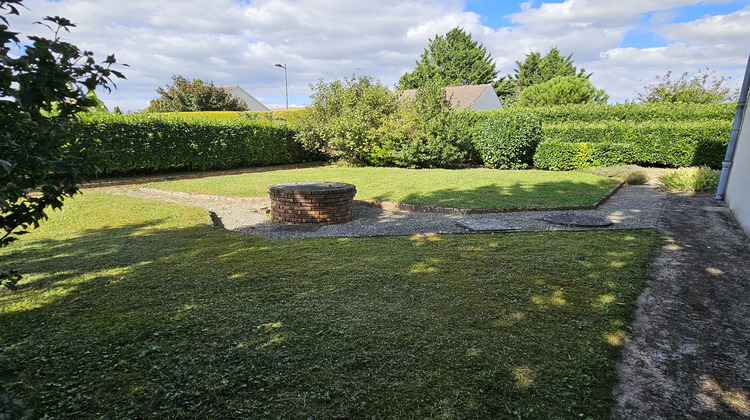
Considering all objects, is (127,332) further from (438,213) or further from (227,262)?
(438,213)

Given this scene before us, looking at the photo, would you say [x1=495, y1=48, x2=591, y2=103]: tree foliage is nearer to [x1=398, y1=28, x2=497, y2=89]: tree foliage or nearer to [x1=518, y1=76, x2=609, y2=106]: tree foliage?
[x1=398, y1=28, x2=497, y2=89]: tree foliage

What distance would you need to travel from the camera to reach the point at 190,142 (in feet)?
47.7

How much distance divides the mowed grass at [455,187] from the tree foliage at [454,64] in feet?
120

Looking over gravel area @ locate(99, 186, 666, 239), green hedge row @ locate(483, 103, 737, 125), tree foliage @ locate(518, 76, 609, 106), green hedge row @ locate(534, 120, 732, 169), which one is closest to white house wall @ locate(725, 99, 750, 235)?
gravel area @ locate(99, 186, 666, 239)

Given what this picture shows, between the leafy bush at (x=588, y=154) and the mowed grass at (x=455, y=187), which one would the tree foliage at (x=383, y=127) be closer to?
the mowed grass at (x=455, y=187)

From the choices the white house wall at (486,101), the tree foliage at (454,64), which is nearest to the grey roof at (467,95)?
the white house wall at (486,101)

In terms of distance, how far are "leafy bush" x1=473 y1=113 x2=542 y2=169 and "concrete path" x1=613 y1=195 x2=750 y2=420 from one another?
35.2ft

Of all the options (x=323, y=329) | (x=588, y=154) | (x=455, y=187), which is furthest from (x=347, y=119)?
(x=323, y=329)

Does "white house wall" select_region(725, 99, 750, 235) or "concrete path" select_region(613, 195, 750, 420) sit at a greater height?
"white house wall" select_region(725, 99, 750, 235)

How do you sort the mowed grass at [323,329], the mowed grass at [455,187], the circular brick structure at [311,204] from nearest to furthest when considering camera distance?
the mowed grass at [323,329] < the circular brick structure at [311,204] < the mowed grass at [455,187]

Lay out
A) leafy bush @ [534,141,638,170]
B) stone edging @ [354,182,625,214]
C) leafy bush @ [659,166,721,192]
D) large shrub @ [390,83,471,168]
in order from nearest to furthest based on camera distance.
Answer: stone edging @ [354,182,625,214]
leafy bush @ [659,166,721,192]
leafy bush @ [534,141,638,170]
large shrub @ [390,83,471,168]

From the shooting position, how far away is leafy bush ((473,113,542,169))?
14984 mm

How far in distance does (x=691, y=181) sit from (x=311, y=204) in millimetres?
9542

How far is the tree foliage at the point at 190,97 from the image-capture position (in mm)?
33750
